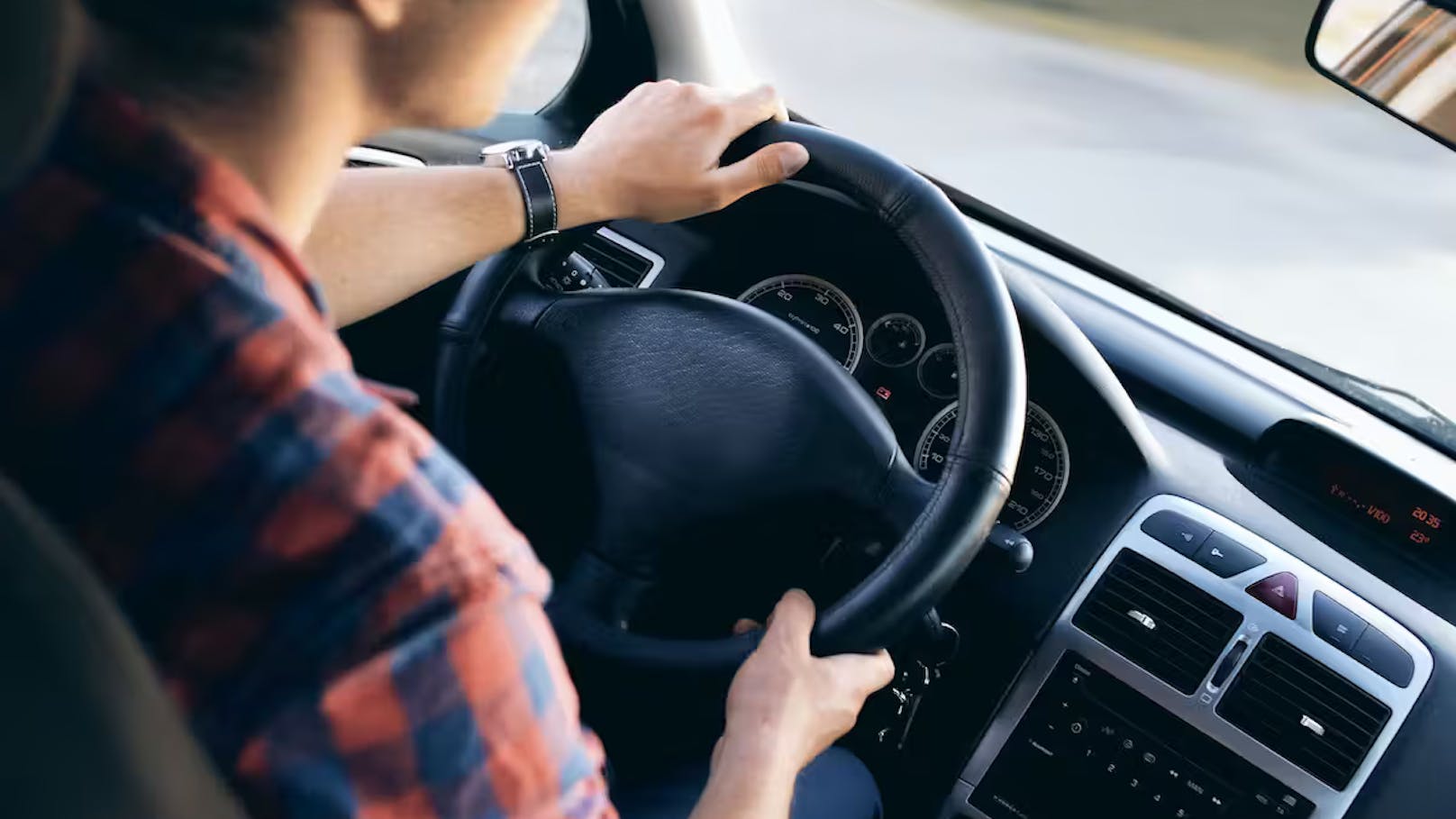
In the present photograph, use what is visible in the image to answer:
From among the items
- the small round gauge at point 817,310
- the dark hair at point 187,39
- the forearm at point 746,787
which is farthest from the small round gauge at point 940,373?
the dark hair at point 187,39

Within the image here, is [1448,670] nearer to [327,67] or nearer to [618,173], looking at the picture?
[618,173]

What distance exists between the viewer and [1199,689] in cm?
156

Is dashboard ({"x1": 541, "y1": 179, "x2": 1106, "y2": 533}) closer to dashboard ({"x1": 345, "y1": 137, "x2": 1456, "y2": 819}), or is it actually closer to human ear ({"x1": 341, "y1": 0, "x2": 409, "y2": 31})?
dashboard ({"x1": 345, "y1": 137, "x2": 1456, "y2": 819})

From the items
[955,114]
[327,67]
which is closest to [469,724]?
[327,67]

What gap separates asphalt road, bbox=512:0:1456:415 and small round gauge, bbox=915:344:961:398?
0.60m

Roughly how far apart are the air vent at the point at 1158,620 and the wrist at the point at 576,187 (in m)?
0.78

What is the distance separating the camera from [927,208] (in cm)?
130

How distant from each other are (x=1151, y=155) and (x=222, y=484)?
320 centimetres

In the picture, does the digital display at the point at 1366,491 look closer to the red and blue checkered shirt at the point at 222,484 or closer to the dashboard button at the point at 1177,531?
the dashboard button at the point at 1177,531

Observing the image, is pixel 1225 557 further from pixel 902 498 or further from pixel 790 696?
pixel 790 696

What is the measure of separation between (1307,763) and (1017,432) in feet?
2.08

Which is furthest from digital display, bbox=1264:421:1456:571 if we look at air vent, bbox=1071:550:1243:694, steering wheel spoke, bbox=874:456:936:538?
steering wheel spoke, bbox=874:456:936:538

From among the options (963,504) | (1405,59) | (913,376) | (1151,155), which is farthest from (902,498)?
(1151,155)

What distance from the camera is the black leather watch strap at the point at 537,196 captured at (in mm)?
1510
